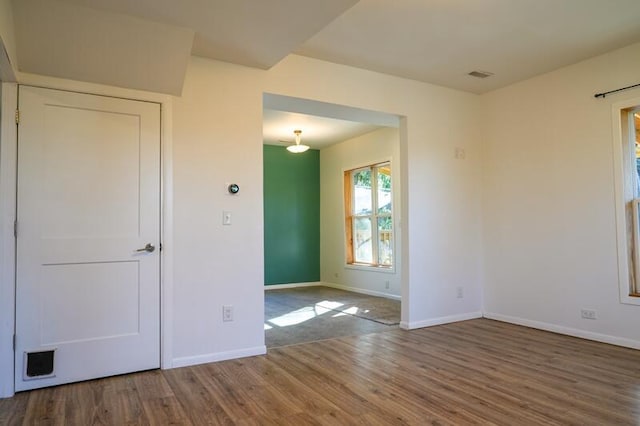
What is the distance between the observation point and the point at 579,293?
416cm

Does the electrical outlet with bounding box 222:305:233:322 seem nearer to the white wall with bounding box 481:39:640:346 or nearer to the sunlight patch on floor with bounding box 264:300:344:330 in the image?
the sunlight patch on floor with bounding box 264:300:344:330

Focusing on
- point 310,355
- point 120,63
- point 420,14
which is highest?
point 420,14

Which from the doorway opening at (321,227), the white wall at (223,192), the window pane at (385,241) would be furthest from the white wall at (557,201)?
the window pane at (385,241)

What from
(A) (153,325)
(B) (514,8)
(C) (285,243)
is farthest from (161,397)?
(C) (285,243)

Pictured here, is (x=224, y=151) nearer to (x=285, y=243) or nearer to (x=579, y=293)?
(x=579, y=293)

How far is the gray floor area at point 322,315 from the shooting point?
4.35 metres

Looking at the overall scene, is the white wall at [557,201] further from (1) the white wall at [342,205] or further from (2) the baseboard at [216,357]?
(2) the baseboard at [216,357]

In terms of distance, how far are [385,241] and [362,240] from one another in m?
0.62

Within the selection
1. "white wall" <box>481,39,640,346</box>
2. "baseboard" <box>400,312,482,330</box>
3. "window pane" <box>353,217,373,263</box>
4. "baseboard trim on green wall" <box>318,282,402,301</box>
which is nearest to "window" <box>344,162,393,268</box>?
"window pane" <box>353,217,373,263</box>

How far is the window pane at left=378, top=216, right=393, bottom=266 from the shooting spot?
22.6 ft

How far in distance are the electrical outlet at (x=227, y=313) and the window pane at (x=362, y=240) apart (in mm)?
4147

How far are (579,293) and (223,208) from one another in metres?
3.52

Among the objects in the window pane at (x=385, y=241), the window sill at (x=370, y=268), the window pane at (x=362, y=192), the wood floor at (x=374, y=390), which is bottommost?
the wood floor at (x=374, y=390)

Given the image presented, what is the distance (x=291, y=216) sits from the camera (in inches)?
321
